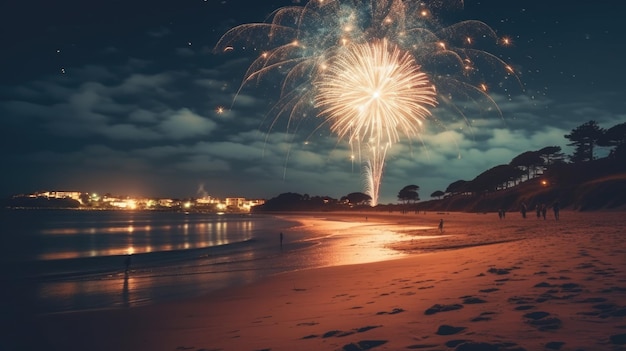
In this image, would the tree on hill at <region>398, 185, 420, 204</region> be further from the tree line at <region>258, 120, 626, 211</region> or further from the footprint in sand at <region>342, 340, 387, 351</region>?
the footprint in sand at <region>342, 340, 387, 351</region>

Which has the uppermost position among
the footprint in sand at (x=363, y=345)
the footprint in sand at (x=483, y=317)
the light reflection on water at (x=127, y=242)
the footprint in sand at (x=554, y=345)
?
the footprint in sand at (x=554, y=345)

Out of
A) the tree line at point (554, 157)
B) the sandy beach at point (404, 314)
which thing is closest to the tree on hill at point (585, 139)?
the tree line at point (554, 157)

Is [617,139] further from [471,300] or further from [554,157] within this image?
[471,300]

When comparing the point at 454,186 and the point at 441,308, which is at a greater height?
the point at 454,186

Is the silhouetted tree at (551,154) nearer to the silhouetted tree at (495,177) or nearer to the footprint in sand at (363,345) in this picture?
the silhouetted tree at (495,177)

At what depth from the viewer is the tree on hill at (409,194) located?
623ft

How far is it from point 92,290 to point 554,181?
95387mm

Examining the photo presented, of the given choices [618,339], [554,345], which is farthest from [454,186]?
[554,345]

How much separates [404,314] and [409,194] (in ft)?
613

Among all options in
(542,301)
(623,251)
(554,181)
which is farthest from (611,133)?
(542,301)

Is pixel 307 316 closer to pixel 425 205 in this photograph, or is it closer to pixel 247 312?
pixel 247 312

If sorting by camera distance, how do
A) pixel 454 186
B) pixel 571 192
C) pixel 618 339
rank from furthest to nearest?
pixel 454 186 → pixel 571 192 → pixel 618 339

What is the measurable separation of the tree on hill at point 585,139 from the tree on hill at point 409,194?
292 ft

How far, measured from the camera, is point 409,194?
190 meters
